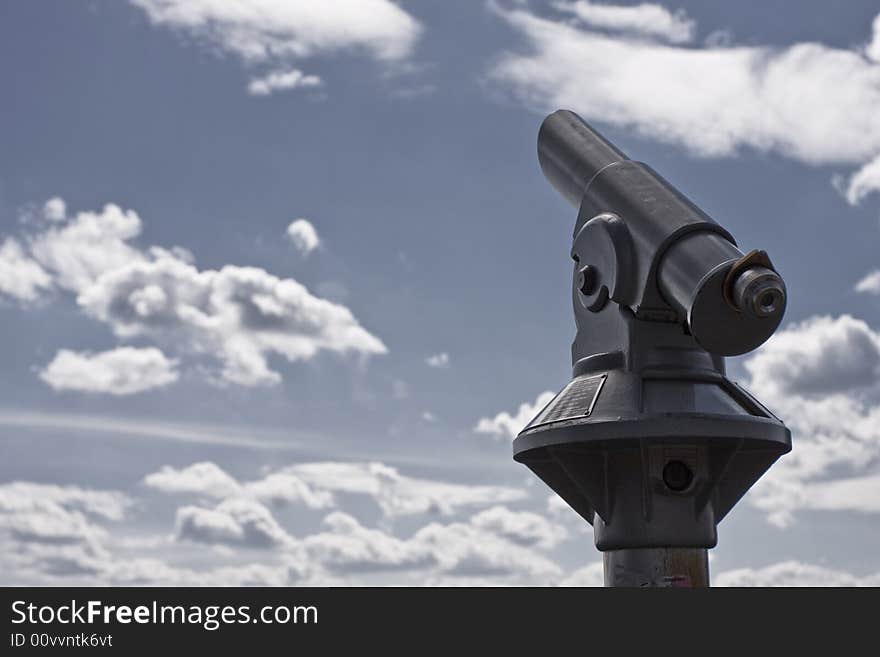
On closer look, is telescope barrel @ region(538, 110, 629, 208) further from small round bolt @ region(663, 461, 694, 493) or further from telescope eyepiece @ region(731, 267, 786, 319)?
small round bolt @ region(663, 461, 694, 493)

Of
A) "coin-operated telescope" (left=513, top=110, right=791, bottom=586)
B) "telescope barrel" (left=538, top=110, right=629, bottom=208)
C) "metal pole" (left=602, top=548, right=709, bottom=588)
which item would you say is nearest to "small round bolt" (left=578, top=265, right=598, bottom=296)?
A: "coin-operated telescope" (left=513, top=110, right=791, bottom=586)

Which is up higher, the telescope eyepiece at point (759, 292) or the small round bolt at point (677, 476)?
the telescope eyepiece at point (759, 292)

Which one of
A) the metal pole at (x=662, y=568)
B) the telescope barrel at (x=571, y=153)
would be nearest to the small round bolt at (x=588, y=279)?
the telescope barrel at (x=571, y=153)

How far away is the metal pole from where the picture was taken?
16.1 m

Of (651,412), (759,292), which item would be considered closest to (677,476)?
(651,412)

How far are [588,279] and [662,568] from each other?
3857 mm

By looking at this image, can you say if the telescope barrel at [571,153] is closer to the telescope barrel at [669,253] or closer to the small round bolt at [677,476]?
the telescope barrel at [669,253]

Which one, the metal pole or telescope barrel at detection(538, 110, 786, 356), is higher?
telescope barrel at detection(538, 110, 786, 356)

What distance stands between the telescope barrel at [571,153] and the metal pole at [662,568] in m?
5.35

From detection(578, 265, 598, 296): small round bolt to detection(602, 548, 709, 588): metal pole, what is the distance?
3442 millimetres

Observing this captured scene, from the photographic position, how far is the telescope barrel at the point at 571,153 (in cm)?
1852
